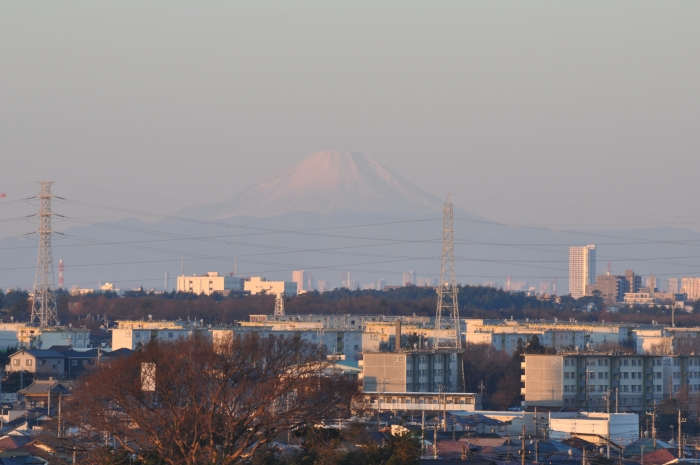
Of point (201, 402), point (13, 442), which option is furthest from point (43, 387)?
point (201, 402)

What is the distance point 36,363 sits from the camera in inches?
1323

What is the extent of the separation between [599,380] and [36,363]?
1412 centimetres

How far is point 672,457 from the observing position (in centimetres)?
1825

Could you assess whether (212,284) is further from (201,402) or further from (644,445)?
(201,402)

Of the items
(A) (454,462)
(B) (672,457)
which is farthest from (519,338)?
(A) (454,462)

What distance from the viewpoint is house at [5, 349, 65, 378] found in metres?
33.4

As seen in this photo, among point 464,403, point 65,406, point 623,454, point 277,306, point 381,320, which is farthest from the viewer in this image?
point 277,306

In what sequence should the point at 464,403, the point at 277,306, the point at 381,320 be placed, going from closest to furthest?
the point at 464,403
the point at 381,320
the point at 277,306

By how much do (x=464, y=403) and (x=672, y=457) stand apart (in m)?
9.78

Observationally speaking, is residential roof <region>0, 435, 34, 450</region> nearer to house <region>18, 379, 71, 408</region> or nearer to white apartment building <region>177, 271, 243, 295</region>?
house <region>18, 379, 71, 408</region>

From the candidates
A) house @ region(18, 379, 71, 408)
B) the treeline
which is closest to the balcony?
house @ region(18, 379, 71, 408)

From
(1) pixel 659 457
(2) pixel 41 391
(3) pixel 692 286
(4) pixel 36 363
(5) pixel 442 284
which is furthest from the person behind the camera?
(3) pixel 692 286

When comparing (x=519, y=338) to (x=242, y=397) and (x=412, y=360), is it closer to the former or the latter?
(x=412, y=360)

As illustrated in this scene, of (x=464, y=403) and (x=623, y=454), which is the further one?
(x=464, y=403)
